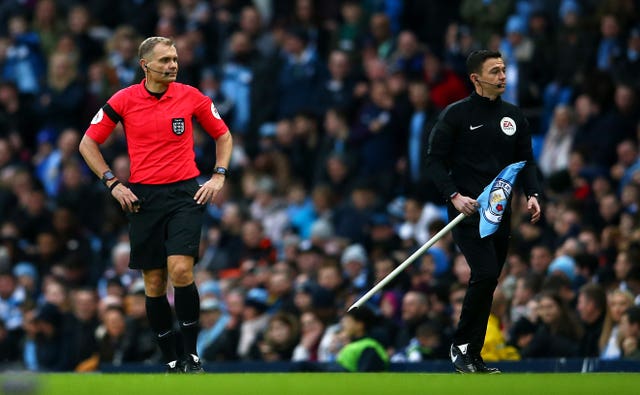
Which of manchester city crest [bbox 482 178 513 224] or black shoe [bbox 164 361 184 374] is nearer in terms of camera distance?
manchester city crest [bbox 482 178 513 224]

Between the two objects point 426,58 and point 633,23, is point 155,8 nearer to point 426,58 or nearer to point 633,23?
point 426,58

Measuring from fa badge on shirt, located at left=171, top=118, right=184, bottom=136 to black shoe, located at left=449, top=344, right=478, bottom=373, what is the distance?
2.59m

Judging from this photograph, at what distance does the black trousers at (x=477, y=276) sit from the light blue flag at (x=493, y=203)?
0.13 m

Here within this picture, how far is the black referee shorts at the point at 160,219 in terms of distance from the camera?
451 inches

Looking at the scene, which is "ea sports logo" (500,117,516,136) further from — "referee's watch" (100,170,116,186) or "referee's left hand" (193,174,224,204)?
"referee's watch" (100,170,116,186)

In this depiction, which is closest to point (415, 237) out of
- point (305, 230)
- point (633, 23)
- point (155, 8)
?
point (305, 230)

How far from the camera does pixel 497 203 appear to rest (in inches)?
437

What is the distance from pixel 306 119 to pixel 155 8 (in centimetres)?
427

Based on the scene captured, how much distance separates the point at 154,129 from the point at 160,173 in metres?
0.33

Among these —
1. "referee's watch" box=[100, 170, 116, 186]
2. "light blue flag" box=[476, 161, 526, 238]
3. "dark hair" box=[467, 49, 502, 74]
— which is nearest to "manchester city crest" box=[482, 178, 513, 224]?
"light blue flag" box=[476, 161, 526, 238]

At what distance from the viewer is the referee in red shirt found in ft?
37.5

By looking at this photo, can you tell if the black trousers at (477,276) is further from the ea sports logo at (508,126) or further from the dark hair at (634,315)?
the dark hair at (634,315)

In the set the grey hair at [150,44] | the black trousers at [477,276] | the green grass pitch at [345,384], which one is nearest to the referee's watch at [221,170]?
the grey hair at [150,44]

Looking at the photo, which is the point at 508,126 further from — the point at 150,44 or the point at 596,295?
the point at 596,295
